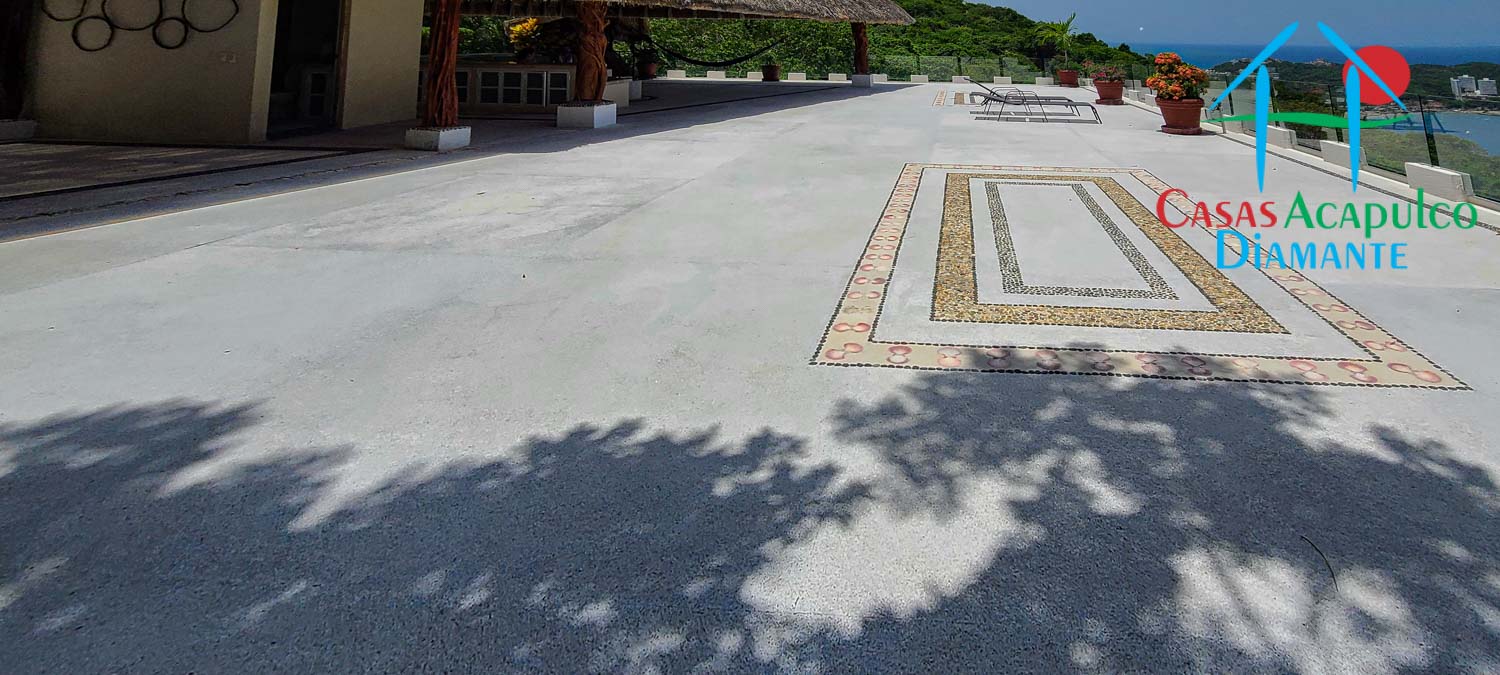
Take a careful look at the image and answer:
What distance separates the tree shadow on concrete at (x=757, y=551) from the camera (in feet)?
6.75

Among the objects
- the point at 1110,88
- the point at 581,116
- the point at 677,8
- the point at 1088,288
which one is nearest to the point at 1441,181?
the point at 1088,288

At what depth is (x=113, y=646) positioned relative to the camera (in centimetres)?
203

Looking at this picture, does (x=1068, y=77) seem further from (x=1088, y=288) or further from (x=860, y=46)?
(x=1088, y=288)

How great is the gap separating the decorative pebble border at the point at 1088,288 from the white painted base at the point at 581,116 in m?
7.83

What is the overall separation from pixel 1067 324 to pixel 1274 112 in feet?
38.6

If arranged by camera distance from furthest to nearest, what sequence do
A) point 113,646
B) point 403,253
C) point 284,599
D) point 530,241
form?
1. point 530,241
2. point 403,253
3. point 284,599
4. point 113,646

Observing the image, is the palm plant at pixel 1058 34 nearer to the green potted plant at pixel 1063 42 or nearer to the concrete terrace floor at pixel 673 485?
the green potted plant at pixel 1063 42

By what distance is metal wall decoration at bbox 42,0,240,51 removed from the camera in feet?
37.1

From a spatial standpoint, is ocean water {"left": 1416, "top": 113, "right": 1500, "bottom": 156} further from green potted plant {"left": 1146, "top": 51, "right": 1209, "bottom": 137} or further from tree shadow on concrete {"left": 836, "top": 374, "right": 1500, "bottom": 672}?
tree shadow on concrete {"left": 836, "top": 374, "right": 1500, "bottom": 672}

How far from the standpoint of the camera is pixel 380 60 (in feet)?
45.9

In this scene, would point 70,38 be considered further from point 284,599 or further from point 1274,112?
point 1274,112

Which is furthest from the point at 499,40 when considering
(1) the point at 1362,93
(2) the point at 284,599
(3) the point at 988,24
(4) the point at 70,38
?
(3) the point at 988,24

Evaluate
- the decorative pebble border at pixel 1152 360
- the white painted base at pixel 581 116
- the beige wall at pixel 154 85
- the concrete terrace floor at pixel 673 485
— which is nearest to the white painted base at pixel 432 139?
the beige wall at pixel 154 85

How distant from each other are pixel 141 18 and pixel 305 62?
351cm
